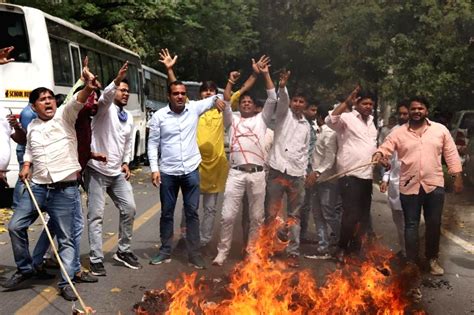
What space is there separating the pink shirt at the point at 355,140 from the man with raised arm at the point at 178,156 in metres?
1.26

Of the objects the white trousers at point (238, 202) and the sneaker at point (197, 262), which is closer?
the sneaker at point (197, 262)

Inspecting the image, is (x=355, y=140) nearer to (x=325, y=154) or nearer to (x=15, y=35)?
(x=325, y=154)

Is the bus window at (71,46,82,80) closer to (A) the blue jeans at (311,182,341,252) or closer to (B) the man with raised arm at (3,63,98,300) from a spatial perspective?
(A) the blue jeans at (311,182,341,252)

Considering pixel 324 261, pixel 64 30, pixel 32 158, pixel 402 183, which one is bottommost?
pixel 324 261

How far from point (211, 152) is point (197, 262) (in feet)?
3.91

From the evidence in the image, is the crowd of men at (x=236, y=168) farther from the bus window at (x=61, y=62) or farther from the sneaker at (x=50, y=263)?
the bus window at (x=61, y=62)

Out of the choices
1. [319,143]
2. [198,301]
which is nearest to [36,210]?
[198,301]

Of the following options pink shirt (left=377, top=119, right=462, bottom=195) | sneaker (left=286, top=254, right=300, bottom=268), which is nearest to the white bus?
sneaker (left=286, top=254, right=300, bottom=268)

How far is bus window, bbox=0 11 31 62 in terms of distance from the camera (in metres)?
10.8

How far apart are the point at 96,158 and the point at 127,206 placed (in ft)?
2.55

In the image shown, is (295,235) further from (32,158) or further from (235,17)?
(235,17)

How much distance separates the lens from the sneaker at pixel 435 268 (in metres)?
6.31

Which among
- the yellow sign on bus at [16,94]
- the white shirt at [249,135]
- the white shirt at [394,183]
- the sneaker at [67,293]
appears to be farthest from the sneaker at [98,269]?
the yellow sign on bus at [16,94]

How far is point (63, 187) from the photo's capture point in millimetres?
5488
